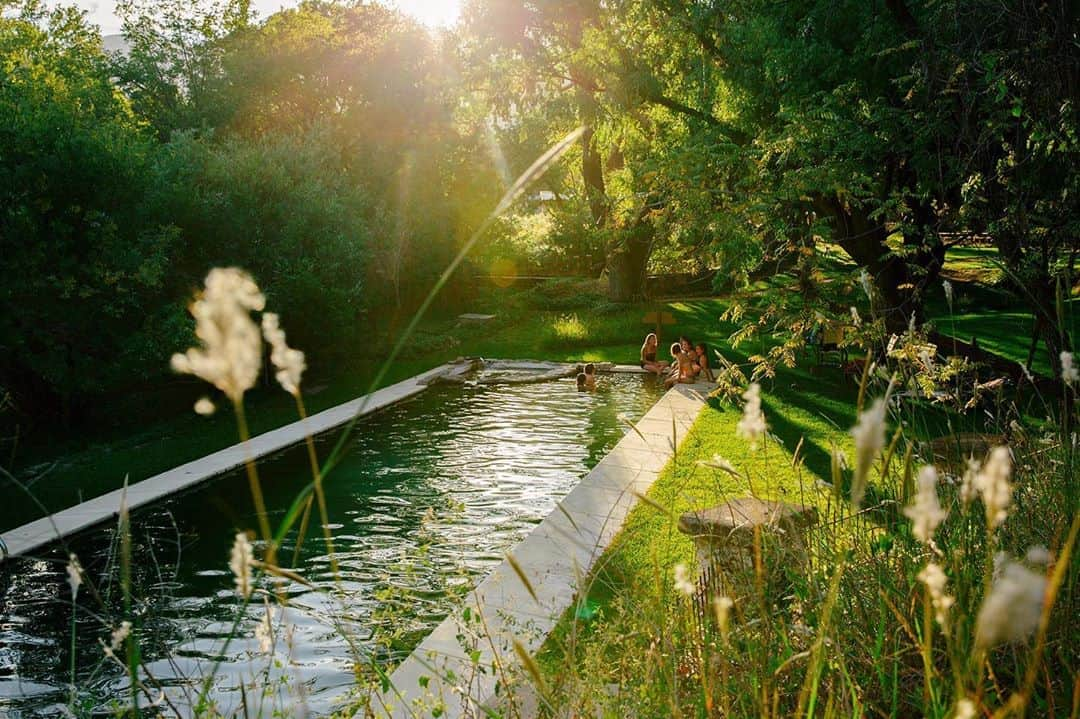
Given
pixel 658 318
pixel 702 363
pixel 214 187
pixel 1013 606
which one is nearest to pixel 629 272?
pixel 658 318

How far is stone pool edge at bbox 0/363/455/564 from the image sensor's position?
7637 mm

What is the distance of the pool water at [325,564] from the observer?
4.92 m

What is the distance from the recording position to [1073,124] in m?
6.15

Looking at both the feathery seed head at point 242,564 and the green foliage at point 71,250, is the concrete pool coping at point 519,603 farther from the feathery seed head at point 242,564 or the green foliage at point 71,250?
the green foliage at point 71,250

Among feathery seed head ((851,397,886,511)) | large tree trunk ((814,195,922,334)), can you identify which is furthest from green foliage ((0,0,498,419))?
feathery seed head ((851,397,886,511))

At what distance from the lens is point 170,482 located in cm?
934

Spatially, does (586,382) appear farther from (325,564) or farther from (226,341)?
(226,341)

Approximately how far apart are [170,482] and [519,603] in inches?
211

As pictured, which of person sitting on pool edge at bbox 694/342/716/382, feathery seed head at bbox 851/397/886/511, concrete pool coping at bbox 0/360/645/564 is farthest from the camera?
person sitting on pool edge at bbox 694/342/716/382

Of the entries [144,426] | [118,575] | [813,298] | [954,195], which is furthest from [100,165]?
[954,195]

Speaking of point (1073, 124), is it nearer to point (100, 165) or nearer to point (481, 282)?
point (100, 165)

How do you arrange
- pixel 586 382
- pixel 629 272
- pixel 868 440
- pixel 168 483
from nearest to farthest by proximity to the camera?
pixel 868 440 < pixel 168 483 < pixel 586 382 < pixel 629 272

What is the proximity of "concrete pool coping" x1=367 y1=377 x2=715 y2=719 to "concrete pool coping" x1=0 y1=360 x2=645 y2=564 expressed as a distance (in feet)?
5.13

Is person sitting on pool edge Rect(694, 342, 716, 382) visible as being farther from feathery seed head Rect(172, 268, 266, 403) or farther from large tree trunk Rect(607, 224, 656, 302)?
feathery seed head Rect(172, 268, 266, 403)
